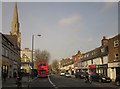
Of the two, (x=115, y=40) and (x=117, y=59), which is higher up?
(x=115, y=40)

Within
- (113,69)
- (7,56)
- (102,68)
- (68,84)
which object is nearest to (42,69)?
(7,56)

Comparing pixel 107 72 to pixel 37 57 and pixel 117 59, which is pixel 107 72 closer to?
pixel 117 59

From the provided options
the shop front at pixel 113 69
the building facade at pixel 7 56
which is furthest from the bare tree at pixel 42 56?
the shop front at pixel 113 69

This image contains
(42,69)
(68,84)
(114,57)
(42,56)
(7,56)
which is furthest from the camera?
(42,56)

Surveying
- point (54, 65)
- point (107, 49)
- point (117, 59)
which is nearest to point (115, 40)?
point (117, 59)

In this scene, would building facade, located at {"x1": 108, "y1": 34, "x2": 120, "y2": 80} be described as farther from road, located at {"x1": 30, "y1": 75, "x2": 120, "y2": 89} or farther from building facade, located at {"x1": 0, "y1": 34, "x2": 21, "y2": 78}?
building facade, located at {"x1": 0, "y1": 34, "x2": 21, "y2": 78}

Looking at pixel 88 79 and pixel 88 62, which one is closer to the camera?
pixel 88 79

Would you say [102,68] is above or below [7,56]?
below

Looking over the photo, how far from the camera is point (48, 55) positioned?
366ft

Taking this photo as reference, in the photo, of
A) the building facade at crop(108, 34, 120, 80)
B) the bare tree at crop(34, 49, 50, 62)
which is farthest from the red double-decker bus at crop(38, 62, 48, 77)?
the bare tree at crop(34, 49, 50, 62)

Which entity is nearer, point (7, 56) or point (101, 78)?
point (101, 78)

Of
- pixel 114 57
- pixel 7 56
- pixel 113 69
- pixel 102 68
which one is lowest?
pixel 102 68

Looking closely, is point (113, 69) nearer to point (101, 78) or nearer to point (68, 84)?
point (101, 78)

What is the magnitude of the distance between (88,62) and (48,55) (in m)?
40.8
